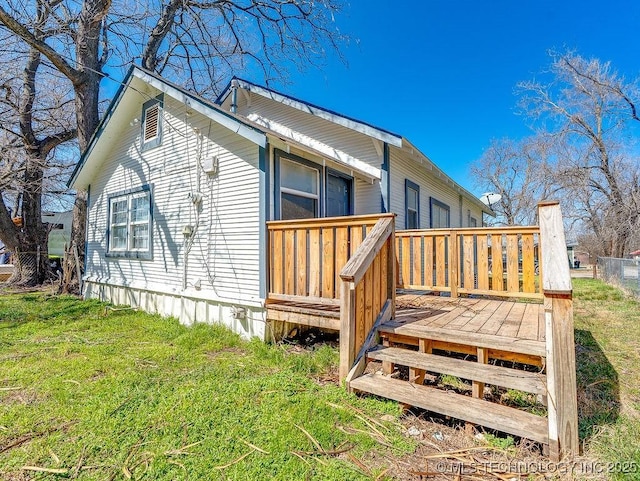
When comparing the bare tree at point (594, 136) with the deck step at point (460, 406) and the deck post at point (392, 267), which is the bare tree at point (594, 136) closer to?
the deck post at point (392, 267)

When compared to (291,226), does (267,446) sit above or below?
below

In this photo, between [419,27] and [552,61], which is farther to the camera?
[552,61]

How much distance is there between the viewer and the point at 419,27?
11.3 m

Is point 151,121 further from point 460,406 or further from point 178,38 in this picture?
point 460,406

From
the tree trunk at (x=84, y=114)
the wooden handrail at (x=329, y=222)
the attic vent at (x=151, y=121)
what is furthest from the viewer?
the tree trunk at (x=84, y=114)

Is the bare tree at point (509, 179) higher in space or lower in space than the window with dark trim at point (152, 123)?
higher

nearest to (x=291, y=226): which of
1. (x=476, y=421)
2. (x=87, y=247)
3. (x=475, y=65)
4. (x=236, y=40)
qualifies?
(x=476, y=421)

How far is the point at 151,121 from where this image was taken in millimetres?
7434

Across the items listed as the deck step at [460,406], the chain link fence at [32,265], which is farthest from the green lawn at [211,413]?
the chain link fence at [32,265]

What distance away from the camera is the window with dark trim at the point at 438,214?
393 inches

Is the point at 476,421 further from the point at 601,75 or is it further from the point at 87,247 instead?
the point at 601,75

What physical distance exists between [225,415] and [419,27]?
12.9 meters

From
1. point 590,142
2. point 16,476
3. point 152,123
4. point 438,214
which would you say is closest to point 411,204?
point 438,214

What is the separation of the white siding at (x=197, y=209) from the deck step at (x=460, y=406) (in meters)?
2.52
